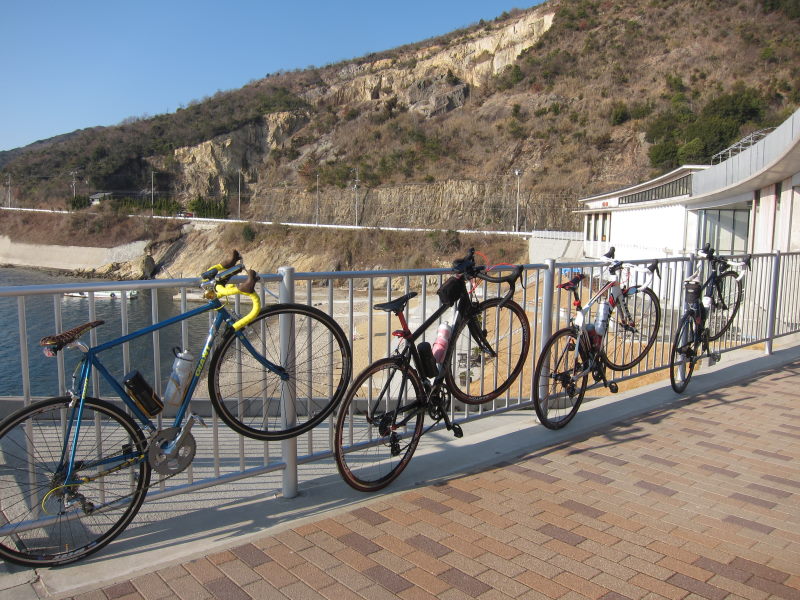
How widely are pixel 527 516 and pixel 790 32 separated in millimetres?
91978

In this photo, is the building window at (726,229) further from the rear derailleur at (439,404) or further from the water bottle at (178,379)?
the water bottle at (178,379)

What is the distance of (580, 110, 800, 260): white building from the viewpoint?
53.3ft

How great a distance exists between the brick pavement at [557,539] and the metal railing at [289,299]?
56 cm

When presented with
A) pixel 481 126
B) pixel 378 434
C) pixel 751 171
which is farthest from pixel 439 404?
pixel 481 126

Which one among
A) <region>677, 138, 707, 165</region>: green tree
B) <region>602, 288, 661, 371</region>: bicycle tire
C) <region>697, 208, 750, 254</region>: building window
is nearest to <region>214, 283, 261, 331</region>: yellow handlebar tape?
<region>602, 288, 661, 371</region>: bicycle tire

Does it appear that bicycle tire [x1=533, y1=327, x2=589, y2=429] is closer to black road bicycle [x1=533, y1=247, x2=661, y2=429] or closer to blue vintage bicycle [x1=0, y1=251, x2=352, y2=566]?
black road bicycle [x1=533, y1=247, x2=661, y2=429]

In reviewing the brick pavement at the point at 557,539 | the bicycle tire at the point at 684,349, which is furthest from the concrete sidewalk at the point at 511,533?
the bicycle tire at the point at 684,349

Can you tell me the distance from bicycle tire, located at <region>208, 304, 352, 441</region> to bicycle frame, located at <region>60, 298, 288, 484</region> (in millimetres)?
51

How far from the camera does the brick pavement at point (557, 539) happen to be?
8.61ft

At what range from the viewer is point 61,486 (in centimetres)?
266

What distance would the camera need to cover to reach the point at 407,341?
3533mm

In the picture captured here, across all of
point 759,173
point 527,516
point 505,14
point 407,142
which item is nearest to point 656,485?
point 527,516

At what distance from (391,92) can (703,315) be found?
110m

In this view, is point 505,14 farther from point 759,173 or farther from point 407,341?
point 407,341
